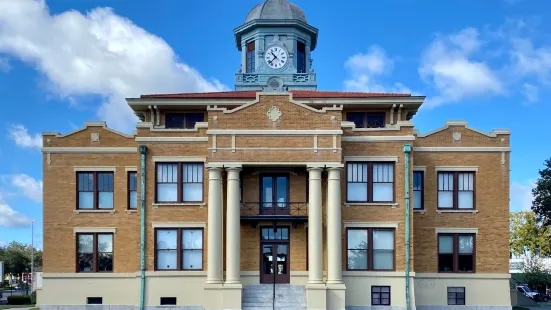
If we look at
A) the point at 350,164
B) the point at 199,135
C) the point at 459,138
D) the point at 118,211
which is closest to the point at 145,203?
the point at 118,211

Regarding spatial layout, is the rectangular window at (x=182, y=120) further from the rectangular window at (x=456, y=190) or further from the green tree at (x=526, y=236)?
the green tree at (x=526, y=236)

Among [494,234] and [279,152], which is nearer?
[279,152]

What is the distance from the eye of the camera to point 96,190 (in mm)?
33250

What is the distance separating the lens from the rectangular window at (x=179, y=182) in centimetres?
3206

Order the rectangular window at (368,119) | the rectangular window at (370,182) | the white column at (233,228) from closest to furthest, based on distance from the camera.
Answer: the white column at (233,228) < the rectangular window at (370,182) < the rectangular window at (368,119)

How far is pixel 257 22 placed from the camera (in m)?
45.6

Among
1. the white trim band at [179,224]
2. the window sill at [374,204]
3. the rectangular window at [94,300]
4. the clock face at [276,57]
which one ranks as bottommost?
the rectangular window at [94,300]

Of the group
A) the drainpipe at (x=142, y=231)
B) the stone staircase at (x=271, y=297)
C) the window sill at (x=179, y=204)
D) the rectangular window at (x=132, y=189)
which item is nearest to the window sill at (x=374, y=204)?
the stone staircase at (x=271, y=297)

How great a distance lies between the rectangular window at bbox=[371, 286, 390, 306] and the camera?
31.4 m

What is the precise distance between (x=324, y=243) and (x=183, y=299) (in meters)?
7.39

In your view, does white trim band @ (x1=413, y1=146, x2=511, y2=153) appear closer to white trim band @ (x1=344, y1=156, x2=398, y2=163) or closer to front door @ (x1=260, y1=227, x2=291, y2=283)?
white trim band @ (x1=344, y1=156, x2=398, y2=163)

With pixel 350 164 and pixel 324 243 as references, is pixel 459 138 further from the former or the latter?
pixel 324 243

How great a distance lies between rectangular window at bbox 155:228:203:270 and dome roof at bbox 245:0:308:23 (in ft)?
65.5

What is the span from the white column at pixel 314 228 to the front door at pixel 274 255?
2279 mm
